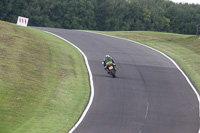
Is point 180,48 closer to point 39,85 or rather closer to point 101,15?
point 39,85

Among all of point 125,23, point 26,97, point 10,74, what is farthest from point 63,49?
point 125,23

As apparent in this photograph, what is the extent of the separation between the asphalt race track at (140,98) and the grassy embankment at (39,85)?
3.30 ft

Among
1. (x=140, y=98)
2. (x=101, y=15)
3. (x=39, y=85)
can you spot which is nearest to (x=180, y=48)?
(x=140, y=98)

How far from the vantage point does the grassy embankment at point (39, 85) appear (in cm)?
1501

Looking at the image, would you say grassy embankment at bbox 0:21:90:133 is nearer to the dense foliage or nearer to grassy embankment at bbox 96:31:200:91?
grassy embankment at bbox 96:31:200:91

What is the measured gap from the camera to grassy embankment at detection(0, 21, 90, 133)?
15014mm

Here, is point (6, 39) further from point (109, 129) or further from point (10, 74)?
point (109, 129)

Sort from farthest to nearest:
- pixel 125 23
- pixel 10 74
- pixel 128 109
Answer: pixel 125 23 < pixel 10 74 < pixel 128 109

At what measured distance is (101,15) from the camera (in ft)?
318

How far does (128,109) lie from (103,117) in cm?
180

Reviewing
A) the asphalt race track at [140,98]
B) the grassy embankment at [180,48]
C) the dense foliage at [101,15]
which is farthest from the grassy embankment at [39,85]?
the dense foliage at [101,15]

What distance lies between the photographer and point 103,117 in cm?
1627

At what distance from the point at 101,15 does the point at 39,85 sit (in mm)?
79104

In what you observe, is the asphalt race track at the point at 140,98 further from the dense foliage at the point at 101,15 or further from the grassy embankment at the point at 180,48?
the dense foliage at the point at 101,15
